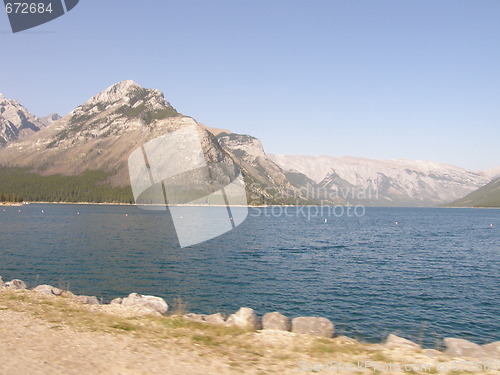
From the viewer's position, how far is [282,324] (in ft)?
65.2

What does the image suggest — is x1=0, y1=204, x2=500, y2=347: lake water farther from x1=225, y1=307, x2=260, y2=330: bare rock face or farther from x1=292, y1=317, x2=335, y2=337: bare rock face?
x1=225, y1=307, x2=260, y2=330: bare rock face

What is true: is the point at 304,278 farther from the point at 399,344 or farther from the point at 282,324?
the point at 399,344

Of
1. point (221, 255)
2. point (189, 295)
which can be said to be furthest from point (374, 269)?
point (189, 295)

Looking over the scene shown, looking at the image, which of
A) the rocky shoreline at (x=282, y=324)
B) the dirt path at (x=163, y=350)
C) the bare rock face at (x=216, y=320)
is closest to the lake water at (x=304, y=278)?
the rocky shoreline at (x=282, y=324)

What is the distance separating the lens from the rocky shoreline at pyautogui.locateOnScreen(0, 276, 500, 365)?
1664 centimetres

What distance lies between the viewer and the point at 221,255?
6644 centimetres

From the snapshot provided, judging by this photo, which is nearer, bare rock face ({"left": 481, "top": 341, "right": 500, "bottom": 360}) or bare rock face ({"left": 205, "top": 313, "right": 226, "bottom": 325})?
bare rock face ({"left": 481, "top": 341, "right": 500, "bottom": 360})

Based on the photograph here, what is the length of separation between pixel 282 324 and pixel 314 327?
1784mm

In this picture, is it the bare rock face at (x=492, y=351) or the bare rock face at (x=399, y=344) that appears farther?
the bare rock face at (x=399, y=344)

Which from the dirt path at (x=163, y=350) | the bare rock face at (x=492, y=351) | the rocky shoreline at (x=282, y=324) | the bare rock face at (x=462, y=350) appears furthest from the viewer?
the rocky shoreline at (x=282, y=324)

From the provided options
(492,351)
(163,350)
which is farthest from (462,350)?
(163,350)

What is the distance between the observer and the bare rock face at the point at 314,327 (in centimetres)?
1898

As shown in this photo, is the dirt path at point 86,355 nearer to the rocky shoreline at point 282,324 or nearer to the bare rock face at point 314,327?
the rocky shoreline at point 282,324

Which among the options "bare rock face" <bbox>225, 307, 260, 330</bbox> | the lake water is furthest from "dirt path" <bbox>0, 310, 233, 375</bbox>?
the lake water
